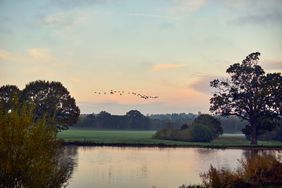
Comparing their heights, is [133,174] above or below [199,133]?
below

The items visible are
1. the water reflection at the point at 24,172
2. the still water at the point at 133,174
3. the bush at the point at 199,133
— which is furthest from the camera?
the bush at the point at 199,133

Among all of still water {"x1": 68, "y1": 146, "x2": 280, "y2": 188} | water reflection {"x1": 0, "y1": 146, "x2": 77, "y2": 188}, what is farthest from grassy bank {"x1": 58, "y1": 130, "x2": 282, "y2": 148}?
water reflection {"x1": 0, "y1": 146, "x2": 77, "y2": 188}

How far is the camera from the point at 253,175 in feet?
97.2

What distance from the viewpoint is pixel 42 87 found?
328 feet

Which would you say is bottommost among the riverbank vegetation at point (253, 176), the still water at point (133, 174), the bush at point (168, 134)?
the still water at point (133, 174)

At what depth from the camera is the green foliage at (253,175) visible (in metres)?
28.2

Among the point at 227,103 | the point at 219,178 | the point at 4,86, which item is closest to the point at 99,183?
the point at 219,178

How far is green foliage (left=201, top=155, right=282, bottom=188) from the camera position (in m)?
28.2

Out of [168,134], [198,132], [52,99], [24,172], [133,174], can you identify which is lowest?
[133,174]

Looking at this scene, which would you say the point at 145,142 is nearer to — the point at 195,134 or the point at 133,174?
the point at 195,134

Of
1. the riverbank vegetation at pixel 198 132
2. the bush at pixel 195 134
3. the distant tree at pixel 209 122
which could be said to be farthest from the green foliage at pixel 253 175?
the distant tree at pixel 209 122

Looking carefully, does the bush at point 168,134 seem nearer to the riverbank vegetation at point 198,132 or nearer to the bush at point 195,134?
the riverbank vegetation at point 198,132

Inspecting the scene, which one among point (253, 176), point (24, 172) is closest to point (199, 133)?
point (253, 176)

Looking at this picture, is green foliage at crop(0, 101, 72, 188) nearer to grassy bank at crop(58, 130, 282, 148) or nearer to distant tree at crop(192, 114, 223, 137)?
grassy bank at crop(58, 130, 282, 148)
